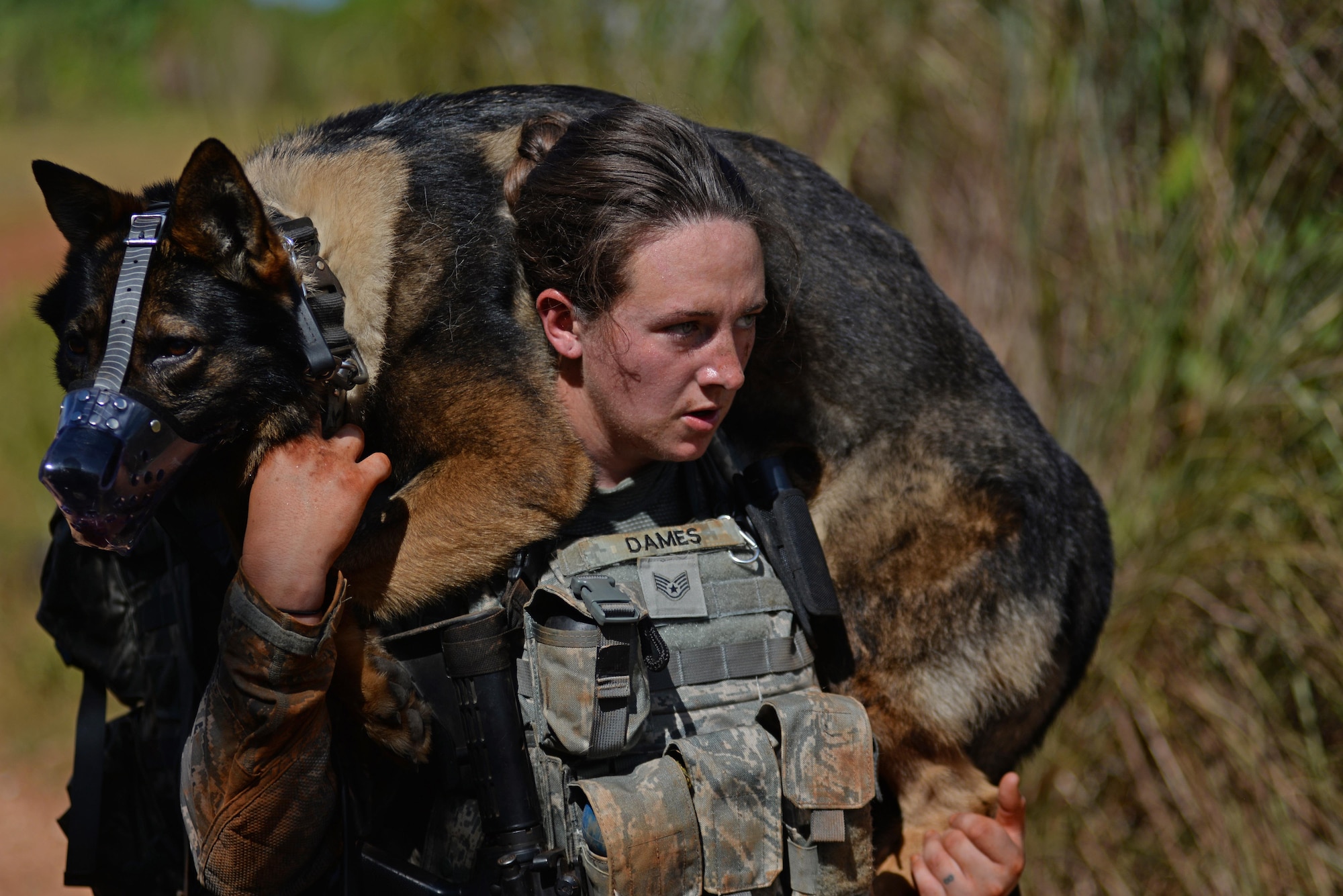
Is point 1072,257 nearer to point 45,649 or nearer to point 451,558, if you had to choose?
point 451,558

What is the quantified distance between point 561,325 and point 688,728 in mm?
773

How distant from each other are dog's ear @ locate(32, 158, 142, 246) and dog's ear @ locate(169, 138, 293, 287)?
11 centimetres

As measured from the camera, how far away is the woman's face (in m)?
1.80

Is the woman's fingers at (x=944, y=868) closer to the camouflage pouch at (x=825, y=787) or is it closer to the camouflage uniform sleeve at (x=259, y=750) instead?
the camouflage pouch at (x=825, y=787)

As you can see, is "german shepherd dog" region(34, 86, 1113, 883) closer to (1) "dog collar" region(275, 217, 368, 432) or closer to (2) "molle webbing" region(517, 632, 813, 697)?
(1) "dog collar" region(275, 217, 368, 432)

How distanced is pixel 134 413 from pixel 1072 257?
376cm

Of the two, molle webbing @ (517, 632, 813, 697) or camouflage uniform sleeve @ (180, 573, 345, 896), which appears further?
molle webbing @ (517, 632, 813, 697)

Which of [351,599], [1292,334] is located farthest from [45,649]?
[1292,334]

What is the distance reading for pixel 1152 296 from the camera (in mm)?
4062

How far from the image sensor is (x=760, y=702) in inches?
78.0

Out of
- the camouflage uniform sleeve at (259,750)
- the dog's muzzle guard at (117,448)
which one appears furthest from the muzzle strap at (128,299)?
the camouflage uniform sleeve at (259,750)

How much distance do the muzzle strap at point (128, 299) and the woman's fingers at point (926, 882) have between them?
167 centimetres

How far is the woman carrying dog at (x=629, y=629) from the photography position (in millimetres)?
1645

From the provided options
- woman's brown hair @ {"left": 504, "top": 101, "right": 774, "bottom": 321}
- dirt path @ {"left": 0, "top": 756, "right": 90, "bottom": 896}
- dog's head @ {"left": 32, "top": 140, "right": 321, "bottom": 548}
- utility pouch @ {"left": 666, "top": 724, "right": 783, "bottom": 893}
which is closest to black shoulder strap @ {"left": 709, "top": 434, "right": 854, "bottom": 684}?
utility pouch @ {"left": 666, "top": 724, "right": 783, "bottom": 893}
